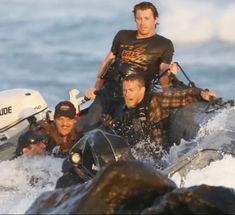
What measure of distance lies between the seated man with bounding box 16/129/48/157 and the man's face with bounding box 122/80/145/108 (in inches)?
32.5

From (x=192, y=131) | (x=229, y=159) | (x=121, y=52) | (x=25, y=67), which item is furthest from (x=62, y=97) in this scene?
(x=229, y=159)

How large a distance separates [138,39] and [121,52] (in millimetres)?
220

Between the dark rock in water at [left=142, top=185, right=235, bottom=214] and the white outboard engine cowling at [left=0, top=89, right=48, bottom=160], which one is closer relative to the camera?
the dark rock in water at [left=142, top=185, right=235, bottom=214]

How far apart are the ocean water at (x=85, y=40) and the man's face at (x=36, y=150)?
26.2ft

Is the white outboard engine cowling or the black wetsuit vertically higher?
the black wetsuit

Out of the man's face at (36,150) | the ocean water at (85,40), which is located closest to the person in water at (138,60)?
the man's face at (36,150)

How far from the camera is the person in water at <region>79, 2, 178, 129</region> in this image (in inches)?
325

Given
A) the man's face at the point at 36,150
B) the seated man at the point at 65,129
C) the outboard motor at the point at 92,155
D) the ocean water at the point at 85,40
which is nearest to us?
the outboard motor at the point at 92,155

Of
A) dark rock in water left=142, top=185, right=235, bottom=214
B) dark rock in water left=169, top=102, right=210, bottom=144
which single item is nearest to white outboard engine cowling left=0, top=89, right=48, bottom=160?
dark rock in water left=169, top=102, right=210, bottom=144

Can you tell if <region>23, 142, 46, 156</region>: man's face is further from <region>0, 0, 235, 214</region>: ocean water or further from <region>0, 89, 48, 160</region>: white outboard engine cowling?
<region>0, 0, 235, 214</region>: ocean water

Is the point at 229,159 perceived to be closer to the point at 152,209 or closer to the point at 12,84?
the point at 152,209

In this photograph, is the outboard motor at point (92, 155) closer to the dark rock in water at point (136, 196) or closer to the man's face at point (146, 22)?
Result: the dark rock in water at point (136, 196)

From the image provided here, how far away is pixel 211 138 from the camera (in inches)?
271

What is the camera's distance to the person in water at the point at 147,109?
7.60m
